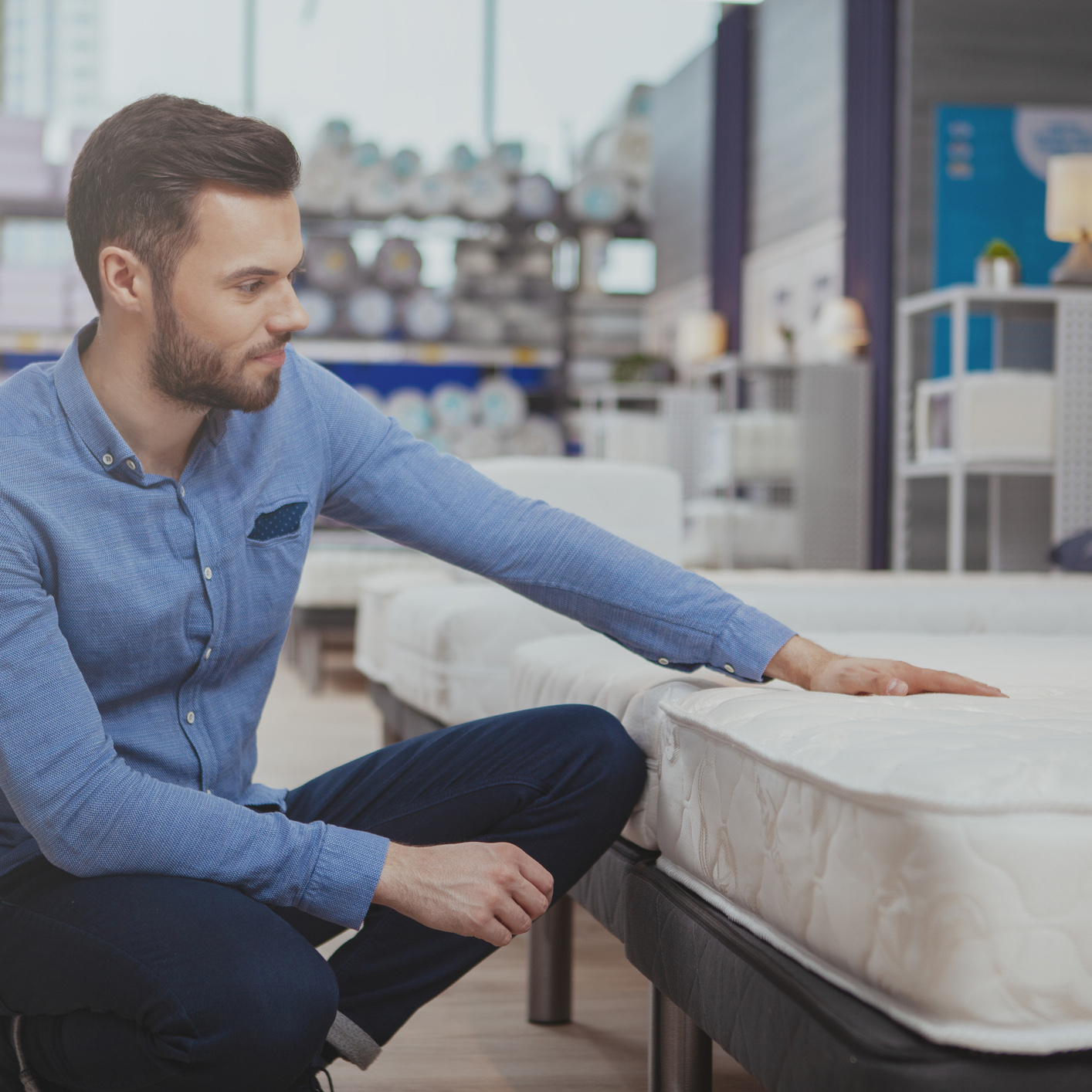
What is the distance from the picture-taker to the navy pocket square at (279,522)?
109 centimetres

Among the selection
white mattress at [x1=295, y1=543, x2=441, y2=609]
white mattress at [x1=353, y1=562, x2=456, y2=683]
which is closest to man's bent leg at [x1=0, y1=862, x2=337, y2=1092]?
white mattress at [x1=353, y1=562, x2=456, y2=683]

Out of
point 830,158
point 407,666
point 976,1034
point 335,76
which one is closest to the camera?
point 976,1034

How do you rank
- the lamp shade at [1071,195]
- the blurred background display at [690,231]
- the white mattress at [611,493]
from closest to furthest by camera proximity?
the white mattress at [611,493] → the lamp shade at [1071,195] → the blurred background display at [690,231]

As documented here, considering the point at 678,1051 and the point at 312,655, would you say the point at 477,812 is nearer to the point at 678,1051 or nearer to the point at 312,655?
the point at 678,1051

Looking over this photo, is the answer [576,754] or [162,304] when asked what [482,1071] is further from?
[162,304]

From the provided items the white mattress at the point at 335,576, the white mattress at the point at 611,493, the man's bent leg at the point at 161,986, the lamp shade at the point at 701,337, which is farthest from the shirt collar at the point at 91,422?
the lamp shade at the point at 701,337

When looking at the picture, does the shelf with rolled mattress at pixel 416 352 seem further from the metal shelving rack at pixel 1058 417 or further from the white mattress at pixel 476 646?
the white mattress at pixel 476 646

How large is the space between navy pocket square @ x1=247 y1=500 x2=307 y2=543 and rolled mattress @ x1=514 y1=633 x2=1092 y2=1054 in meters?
0.40

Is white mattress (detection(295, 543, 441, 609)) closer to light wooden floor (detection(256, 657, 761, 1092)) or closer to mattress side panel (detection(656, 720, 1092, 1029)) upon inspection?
light wooden floor (detection(256, 657, 761, 1092))

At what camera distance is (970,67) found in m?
5.36

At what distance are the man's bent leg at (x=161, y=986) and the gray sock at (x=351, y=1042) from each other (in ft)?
0.32

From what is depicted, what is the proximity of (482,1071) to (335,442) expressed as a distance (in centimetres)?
62

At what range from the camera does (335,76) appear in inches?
307

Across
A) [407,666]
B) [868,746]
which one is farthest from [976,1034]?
[407,666]
